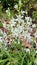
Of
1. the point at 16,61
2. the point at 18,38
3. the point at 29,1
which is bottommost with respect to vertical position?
the point at 16,61

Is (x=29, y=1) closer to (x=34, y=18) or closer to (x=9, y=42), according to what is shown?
(x=34, y=18)

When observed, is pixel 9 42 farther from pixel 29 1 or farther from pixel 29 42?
pixel 29 1

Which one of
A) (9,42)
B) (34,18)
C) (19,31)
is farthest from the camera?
(34,18)

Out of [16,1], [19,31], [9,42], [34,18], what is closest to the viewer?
[19,31]

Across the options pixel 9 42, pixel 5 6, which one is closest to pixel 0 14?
pixel 5 6

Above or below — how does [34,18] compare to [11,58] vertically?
above

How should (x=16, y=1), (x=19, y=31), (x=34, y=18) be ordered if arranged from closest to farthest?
(x=19, y=31), (x=34, y=18), (x=16, y=1)

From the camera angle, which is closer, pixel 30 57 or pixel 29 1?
pixel 30 57

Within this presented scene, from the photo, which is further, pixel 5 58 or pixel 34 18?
pixel 34 18

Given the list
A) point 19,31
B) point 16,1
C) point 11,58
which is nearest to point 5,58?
point 11,58
